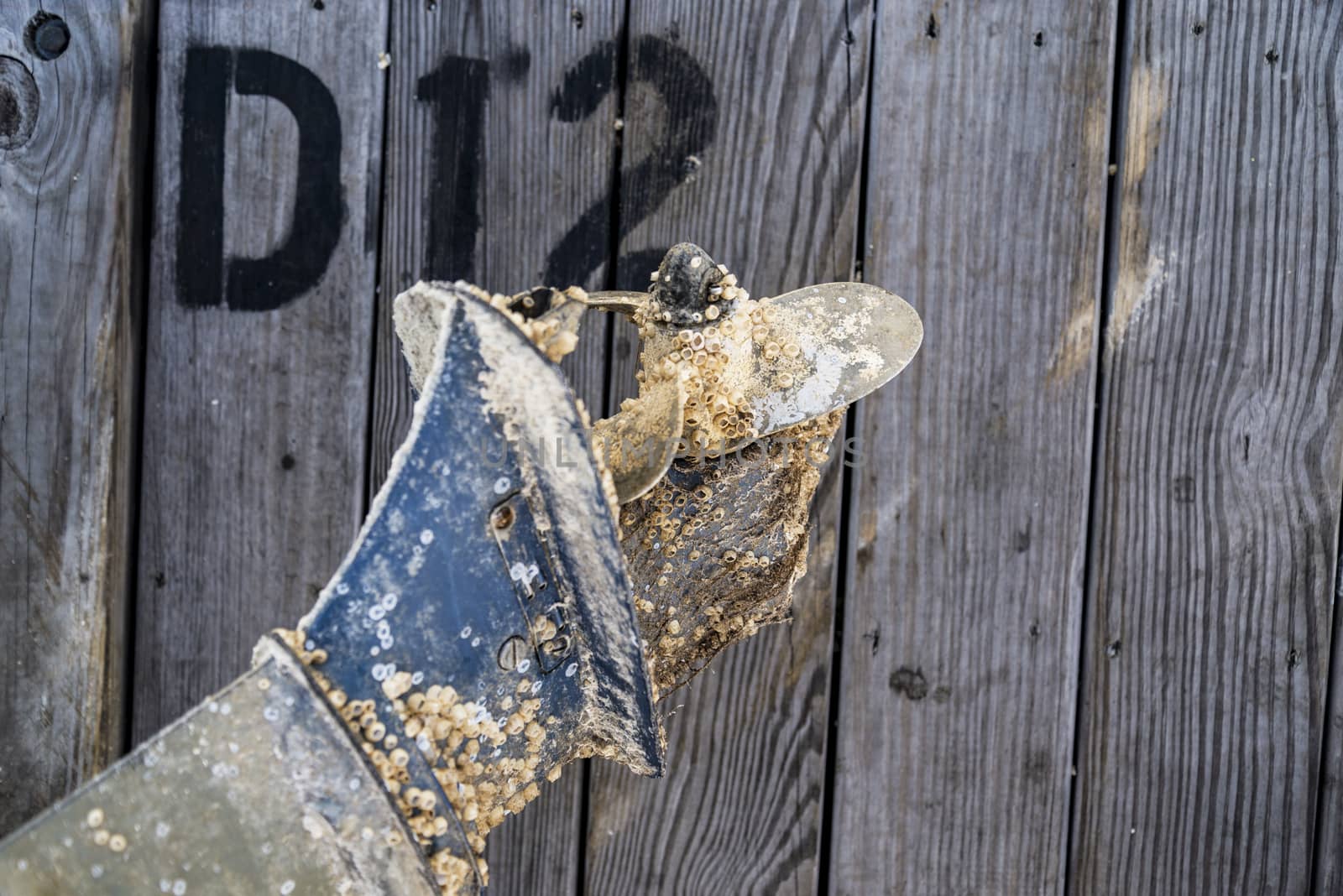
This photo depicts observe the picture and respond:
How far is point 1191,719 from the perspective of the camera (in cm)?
129

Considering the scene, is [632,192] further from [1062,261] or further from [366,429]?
[1062,261]

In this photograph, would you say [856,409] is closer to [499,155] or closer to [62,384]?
[499,155]

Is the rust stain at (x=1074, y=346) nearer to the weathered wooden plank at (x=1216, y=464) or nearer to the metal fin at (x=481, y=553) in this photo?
the weathered wooden plank at (x=1216, y=464)

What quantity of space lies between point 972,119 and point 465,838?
42.2 inches

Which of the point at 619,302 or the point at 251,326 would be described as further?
the point at 251,326

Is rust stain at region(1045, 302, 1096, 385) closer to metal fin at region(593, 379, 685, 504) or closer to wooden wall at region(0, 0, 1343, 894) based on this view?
wooden wall at region(0, 0, 1343, 894)

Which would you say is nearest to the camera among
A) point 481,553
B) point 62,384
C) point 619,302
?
point 481,553

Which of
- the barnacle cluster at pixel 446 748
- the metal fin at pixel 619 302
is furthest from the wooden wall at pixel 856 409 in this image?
the barnacle cluster at pixel 446 748

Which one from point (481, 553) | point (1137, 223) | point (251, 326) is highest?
point (1137, 223)

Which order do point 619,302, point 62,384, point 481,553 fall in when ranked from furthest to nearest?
point 62,384, point 619,302, point 481,553

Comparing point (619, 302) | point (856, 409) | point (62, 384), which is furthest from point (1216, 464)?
point (62, 384)

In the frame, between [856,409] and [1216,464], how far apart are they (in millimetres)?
499

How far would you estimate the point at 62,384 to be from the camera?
121 cm

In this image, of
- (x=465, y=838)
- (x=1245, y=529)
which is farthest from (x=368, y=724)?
(x=1245, y=529)
